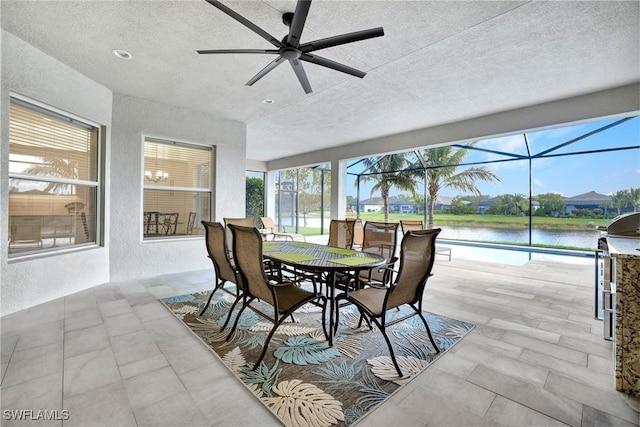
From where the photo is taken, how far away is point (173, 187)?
16.1 feet

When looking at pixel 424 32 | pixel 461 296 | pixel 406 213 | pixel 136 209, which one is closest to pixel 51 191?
pixel 136 209

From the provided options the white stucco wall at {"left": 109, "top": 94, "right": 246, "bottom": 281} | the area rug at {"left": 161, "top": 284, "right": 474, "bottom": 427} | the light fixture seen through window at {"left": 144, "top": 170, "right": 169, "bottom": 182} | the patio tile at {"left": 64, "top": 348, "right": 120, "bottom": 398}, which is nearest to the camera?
the area rug at {"left": 161, "top": 284, "right": 474, "bottom": 427}

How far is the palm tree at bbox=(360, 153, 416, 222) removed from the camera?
9180mm

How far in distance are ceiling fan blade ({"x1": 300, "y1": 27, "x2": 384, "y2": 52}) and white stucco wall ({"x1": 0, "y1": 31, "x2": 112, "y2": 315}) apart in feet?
9.93

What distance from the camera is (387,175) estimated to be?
10109 millimetres

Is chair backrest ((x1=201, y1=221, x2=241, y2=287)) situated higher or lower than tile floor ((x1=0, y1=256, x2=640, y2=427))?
higher

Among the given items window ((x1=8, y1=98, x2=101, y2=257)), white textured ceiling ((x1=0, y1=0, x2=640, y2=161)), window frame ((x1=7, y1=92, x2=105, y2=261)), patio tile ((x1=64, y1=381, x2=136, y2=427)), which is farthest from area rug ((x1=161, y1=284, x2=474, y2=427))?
white textured ceiling ((x1=0, y1=0, x2=640, y2=161))

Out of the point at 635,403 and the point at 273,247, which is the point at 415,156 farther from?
the point at 635,403

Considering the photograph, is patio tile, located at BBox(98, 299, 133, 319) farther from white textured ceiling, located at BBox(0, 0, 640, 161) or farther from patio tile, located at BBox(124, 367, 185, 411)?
white textured ceiling, located at BBox(0, 0, 640, 161)

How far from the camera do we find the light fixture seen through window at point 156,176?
4.65m

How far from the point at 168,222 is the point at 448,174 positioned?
8.19m

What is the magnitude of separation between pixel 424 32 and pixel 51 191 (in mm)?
4515

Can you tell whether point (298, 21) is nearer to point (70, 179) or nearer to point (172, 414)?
point (172, 414)

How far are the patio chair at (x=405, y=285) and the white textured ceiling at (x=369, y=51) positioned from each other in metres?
1.92
